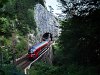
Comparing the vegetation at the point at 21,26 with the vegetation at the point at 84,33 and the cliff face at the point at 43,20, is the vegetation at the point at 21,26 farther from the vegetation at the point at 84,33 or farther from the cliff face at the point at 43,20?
the vegetation at the point at 84,33

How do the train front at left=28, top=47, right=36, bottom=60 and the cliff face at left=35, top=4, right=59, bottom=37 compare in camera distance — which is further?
the cliff face at left=35, top=4, right=59, bottom=37

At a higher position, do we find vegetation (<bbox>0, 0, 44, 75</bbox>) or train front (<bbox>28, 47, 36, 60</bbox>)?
vegetation (<bbox>0, 0, 44, 75</bbox>)

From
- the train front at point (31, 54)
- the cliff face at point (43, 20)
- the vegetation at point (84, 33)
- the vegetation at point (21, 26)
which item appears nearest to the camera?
the vegetation at point (84, 33)

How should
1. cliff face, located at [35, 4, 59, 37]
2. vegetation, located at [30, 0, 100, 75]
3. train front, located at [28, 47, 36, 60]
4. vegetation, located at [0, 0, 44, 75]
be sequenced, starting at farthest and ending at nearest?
cliff face, located at [35, 4, 59, 37] → train front, located at [28, 47, 36, 60] → vegetation, located at [0, 0, 44, 75] → vegetation, located at [30, 0, 100, 75]

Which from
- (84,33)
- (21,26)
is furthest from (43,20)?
(84,33)

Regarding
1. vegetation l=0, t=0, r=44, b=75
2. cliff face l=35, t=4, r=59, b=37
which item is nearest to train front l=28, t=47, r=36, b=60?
vegetation l=0, t=0, r=44, b=75

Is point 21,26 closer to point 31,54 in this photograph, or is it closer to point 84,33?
point 31,54

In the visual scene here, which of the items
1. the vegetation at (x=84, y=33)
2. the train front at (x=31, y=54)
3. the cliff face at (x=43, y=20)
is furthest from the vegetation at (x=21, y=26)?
the vegetation at (x=84, y=33)

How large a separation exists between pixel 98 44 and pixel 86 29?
1.47 m

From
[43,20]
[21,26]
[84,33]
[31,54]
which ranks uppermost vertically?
[43,20]

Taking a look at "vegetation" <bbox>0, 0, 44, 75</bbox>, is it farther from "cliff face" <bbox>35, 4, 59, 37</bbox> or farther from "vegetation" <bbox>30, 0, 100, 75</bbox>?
"vegetation" <bbox>30, 0, 100, 75</bbox>

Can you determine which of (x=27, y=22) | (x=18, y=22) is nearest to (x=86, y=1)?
(x=18, y=22)

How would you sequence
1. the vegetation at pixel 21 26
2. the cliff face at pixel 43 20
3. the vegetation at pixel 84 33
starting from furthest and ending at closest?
the cliff face at pixel 43 20 → the vegetation at pixel 21 26 → the vegetation at pixel 84 33

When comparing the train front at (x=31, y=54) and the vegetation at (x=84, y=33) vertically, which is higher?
the vegetation at (x=84, y=33)
